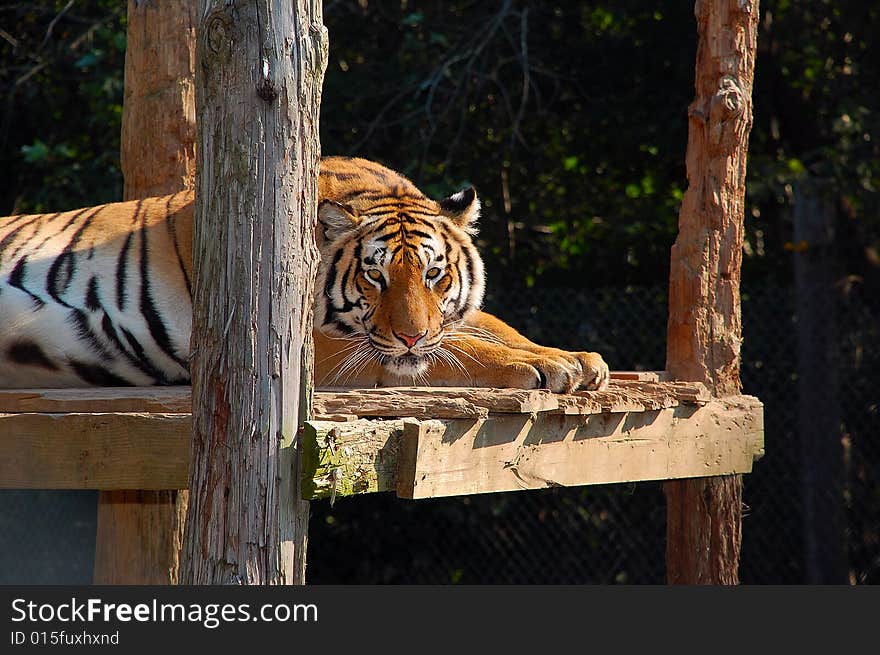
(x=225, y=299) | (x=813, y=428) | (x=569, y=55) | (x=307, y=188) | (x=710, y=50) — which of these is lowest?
(x=813, y=428)

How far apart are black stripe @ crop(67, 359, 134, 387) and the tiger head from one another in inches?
23.7

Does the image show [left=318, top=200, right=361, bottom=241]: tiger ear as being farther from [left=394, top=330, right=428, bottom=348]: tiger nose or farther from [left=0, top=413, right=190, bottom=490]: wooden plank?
[left=0, top=413, right=190, bottom=490]: wooden plank

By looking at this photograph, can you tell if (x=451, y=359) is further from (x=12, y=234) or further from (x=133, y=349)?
(x=12, y=234)

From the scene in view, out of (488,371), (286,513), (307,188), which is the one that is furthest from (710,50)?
(286,513)

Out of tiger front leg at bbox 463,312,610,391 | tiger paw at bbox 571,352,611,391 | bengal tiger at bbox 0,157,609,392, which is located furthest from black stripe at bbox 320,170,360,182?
tiger paw at bbox 571,352,611,391

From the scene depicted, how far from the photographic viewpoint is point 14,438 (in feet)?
8.62

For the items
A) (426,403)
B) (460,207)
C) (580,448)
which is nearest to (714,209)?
(460,207)

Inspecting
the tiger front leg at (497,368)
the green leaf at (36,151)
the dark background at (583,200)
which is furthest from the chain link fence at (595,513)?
the tiger front leg at (497,368)

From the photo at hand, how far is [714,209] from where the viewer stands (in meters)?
3.94

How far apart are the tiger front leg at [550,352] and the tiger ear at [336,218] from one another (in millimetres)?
470

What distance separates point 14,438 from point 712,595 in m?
1.92

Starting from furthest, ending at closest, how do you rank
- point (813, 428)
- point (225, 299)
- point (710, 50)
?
point (813, 428)
point (710, 50)
point (225, 299)

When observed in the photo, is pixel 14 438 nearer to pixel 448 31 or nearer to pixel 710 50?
pixel 710 50

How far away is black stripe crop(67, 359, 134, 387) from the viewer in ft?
10.6
